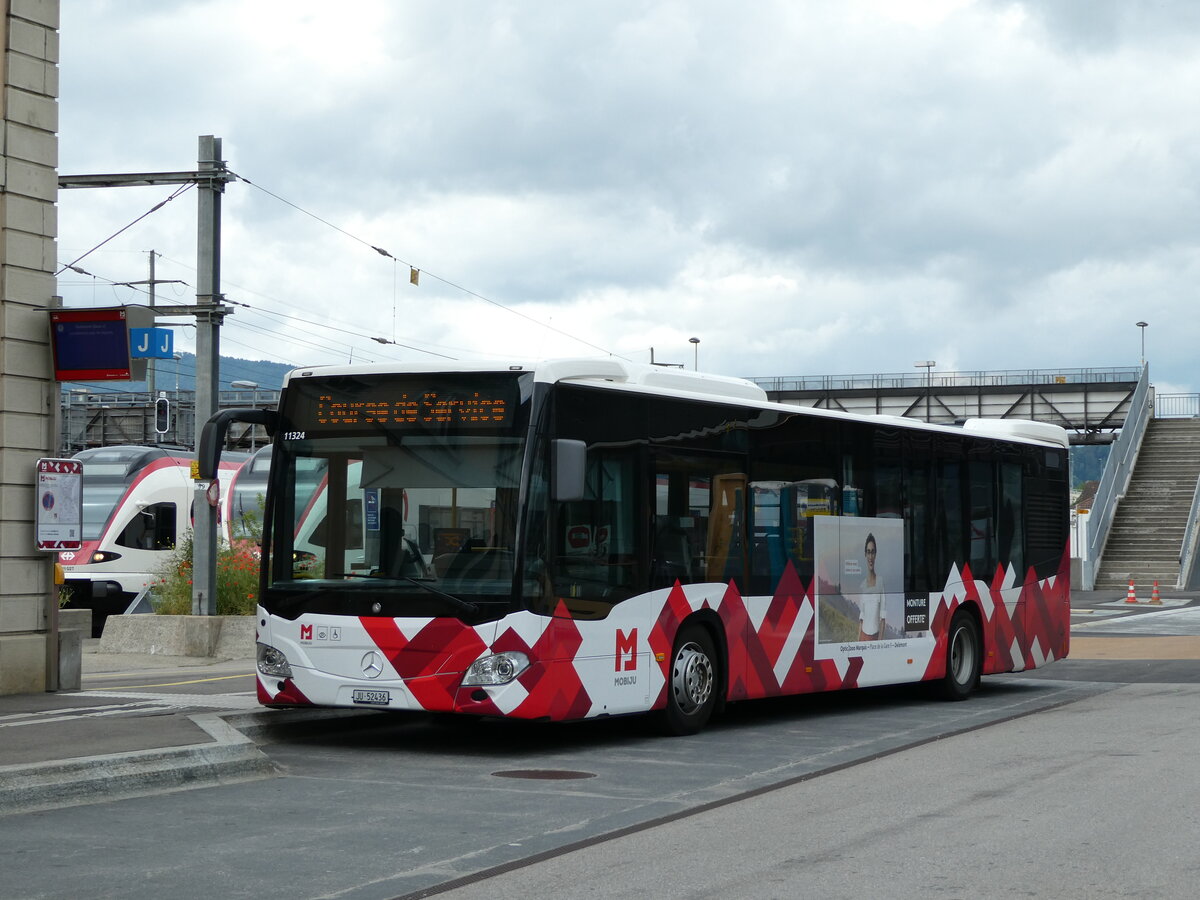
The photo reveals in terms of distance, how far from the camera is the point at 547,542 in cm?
1173

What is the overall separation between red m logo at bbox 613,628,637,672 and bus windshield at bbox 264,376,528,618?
3.95 feet

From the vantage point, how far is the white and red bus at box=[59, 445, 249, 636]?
3200cm

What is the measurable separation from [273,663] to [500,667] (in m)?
2.02

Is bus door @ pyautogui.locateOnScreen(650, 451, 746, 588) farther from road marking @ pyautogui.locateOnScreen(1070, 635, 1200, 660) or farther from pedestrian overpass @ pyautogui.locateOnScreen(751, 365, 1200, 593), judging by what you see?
pedestrian overpass @ pyautogui.locateOnScreen(751, 365, 1200, 593)

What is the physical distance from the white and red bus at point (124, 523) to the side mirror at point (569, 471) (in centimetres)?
2125

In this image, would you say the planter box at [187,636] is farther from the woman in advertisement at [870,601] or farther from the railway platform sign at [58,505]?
the woman in advertisement at [870,601]

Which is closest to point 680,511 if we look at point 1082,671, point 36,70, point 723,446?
point 723,446

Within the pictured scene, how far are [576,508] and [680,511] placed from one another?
1320 mm

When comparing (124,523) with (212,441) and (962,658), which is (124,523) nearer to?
(962,658)

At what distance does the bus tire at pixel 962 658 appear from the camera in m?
17.0

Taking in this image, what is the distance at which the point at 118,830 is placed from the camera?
859cm

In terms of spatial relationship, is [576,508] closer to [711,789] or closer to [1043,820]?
[711,789]

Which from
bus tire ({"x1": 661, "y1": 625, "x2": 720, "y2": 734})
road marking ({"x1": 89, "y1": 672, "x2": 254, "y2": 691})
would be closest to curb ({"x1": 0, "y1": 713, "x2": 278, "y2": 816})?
bus tire ({"x1": 661, "y1": 625, "x2": 720, "y2": 734})

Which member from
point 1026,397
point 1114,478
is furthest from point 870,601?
point 1026,397
